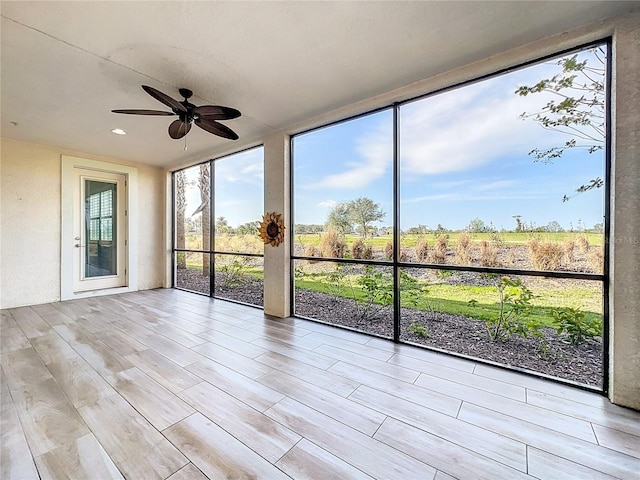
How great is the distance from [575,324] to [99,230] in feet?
23.8

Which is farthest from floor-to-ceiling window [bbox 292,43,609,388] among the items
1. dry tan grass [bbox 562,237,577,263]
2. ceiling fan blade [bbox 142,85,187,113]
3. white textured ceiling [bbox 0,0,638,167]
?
ceiling fan blade [bbox 142,85,187,113]

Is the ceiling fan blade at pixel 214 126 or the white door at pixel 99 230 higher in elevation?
the ceiling fan blade at pixel 214 126

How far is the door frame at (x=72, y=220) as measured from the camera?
4.83m

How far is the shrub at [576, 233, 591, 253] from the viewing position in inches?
87.8

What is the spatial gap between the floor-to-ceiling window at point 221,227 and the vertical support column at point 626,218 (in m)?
3.91

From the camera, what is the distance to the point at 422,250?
3.04m

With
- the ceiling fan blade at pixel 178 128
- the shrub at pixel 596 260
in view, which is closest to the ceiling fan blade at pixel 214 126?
the ceiling fan blade at pixel 178 128

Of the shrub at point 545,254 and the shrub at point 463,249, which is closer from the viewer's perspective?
the shrub at point 545,254

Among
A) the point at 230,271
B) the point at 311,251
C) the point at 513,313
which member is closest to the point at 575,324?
the point at 513,313

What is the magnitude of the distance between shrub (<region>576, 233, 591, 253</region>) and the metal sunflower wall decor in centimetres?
316

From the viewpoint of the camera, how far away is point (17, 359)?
8.46 ft

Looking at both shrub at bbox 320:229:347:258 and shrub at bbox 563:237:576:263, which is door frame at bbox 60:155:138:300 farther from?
shrub at bbox 563:237:576:263

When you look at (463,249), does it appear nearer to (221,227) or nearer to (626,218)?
(626,218)

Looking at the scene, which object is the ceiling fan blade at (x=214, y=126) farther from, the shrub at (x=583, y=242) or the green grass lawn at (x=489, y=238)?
the shrub at (x=583, y=242)
